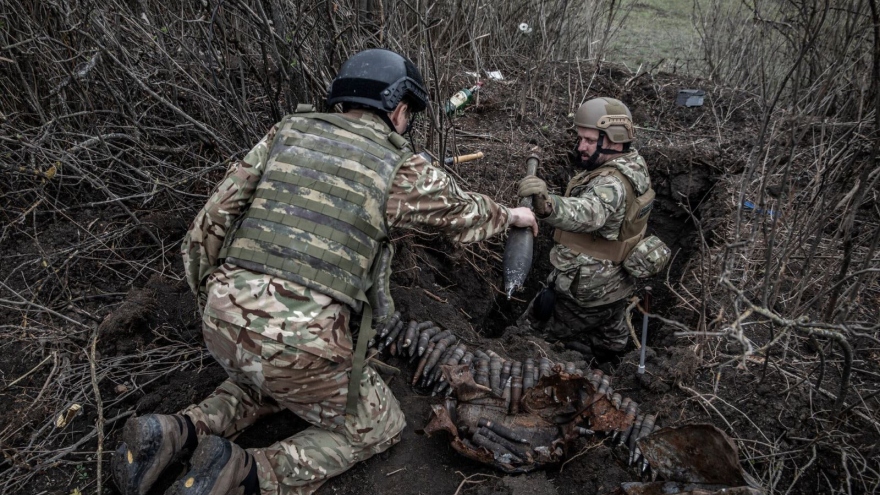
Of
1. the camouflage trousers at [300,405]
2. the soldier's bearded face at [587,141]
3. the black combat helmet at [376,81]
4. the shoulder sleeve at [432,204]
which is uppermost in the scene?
the black combat helmet at [376,81]

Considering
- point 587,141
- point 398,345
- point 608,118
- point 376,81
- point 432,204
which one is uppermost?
point 376,81

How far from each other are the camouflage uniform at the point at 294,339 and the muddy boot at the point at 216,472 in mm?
117

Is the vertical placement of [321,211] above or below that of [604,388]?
above

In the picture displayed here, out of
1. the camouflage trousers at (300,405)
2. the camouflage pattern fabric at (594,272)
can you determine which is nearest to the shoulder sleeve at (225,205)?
the camouflage trousers at (300,405)

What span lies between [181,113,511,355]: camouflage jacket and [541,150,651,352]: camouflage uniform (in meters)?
1.01

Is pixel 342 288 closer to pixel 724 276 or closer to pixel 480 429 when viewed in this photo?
pixel 480 429

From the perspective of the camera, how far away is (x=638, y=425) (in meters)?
2.82

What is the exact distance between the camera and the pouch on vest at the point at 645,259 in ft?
13.6

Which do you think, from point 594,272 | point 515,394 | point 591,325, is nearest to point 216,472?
point 515,394

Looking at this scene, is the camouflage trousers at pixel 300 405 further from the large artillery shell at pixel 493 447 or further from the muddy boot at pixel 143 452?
the large artillery shell at pixel 493 447

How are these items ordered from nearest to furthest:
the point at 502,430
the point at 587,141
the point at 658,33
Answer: the point at 502,430 → the point at 587,141 → the point at 658,33

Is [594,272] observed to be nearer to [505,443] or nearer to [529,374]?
[529,374]

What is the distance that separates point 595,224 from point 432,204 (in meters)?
1.61

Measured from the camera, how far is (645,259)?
414 centimetres
